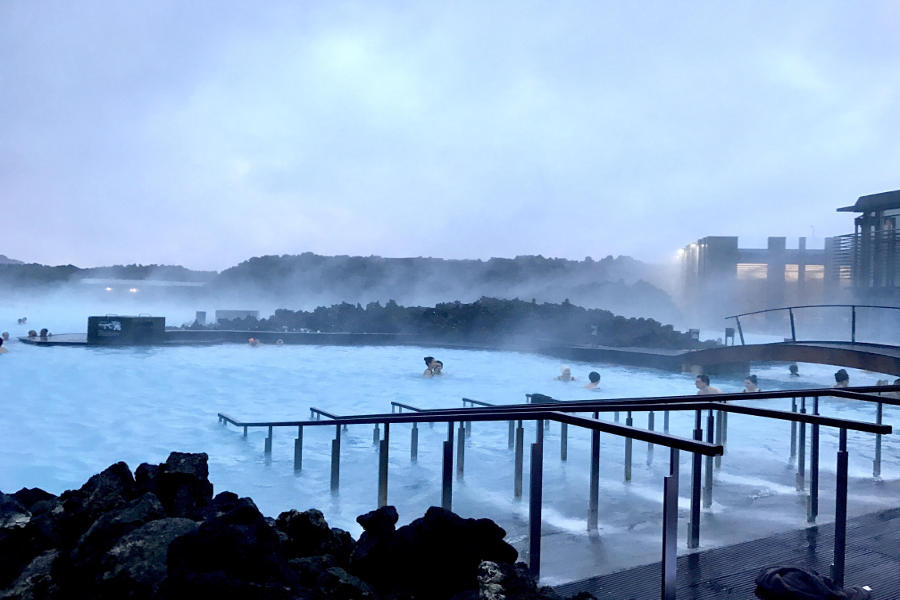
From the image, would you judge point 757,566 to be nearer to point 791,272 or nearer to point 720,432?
point 720,432

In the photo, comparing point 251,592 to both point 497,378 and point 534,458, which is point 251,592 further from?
point 497,378

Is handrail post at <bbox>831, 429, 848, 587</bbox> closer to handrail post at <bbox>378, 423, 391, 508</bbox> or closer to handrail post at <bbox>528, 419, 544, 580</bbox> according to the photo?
handrail post at <bbox>528, 419, 544, 580</bbox>

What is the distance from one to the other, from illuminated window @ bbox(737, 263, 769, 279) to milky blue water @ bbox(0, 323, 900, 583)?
27.5m

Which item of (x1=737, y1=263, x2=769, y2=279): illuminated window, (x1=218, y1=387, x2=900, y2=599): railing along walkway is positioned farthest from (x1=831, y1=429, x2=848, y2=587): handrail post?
(x1=737, y1=263, x2=769, y2=279): illuminated window

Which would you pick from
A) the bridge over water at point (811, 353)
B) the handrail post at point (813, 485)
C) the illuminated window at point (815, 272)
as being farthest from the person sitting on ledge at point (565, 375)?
the illuminated window at point (815, 272)

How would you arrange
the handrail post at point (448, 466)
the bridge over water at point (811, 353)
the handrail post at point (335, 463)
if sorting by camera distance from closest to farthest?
the handrail post at point (448, 466) < the handrail post at point (335, 463) < the bridge over water at point (811, 353)

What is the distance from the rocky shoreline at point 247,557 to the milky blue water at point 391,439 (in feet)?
1.86

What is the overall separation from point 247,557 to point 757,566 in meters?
2.18

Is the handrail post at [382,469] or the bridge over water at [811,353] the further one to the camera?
the bridge over water at [811,353]

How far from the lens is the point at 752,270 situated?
146ft

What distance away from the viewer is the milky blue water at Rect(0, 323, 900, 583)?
4414 millimetres

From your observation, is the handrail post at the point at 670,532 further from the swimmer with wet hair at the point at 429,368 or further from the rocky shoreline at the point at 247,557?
the swimmer with wet hair at the point at 429,368

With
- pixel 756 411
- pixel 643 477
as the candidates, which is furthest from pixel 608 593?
pixel 643 477

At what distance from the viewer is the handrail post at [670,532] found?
2289 mm
